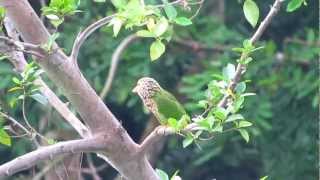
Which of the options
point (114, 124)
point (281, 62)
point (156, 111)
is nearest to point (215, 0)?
point (281, 62)

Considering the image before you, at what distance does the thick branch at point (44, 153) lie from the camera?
1.82 m

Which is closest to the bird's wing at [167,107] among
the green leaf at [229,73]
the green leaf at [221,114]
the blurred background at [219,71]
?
the green leaf at [229,73]

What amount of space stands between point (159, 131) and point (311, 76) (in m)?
2.58

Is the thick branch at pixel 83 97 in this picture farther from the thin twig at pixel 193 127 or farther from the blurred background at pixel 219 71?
the blurred background at pixel 219 71

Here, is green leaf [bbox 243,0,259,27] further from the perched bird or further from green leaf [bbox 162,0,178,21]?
the perched bird

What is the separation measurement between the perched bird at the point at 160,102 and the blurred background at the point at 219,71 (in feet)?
4.94

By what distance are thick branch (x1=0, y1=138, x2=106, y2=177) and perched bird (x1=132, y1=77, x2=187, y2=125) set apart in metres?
0.51

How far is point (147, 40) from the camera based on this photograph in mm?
4355

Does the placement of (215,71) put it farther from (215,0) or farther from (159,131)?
(159,131)

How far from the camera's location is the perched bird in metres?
2.46

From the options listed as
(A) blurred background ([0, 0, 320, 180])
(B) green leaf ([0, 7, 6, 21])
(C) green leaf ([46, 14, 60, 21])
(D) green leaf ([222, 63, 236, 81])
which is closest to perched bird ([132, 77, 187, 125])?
(D) green leaf ([222, 63, 236, 81])

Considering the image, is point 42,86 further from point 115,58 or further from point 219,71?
point 219,71

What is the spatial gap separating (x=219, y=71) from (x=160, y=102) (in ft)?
5.85

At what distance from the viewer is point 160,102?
252 centimetres
